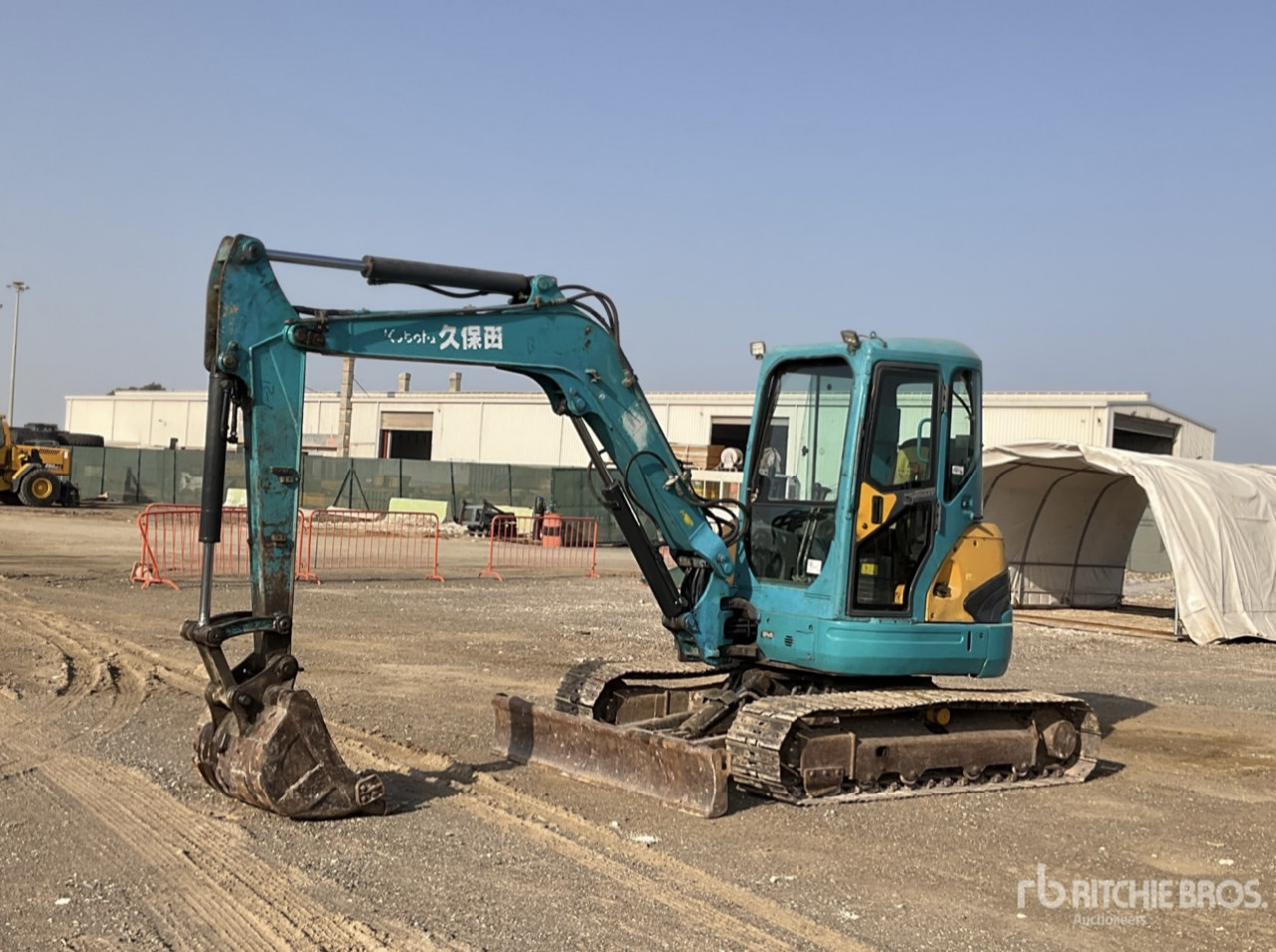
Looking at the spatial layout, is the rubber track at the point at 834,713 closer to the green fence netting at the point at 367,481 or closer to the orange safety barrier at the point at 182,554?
the orange safety barrier at the point at 182,554

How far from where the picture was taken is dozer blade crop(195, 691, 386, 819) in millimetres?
7086

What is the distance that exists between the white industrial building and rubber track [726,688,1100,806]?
75.3 feet

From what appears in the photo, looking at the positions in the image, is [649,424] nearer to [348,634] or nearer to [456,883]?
[456,883]

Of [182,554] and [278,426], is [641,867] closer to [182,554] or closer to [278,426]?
[278,426]

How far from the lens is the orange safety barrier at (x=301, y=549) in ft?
69.7

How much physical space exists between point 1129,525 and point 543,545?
1455cm

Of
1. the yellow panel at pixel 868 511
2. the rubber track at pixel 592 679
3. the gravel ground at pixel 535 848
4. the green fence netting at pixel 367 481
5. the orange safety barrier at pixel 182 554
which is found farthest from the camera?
the green fence netting at pixel 367 481

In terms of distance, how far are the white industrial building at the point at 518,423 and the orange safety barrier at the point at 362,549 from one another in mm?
6671

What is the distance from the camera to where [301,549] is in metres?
27.2

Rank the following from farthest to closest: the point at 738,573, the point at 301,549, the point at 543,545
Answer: the point at 543,545, the point at 301,549, the point at 738,573

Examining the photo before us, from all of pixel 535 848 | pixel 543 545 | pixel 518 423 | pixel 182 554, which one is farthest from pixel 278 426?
pixel 518 423

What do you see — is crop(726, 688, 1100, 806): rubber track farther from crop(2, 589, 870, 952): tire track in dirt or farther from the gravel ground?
crop(2, 589, 870, 952): tire track in dirt

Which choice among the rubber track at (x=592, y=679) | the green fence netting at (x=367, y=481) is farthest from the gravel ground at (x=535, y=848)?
the green fence netting at (x=367, y=481)

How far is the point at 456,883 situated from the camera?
6.30 meters
